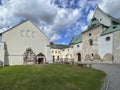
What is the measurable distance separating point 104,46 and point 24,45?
1966 cm

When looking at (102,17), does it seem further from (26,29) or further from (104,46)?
(26,29)

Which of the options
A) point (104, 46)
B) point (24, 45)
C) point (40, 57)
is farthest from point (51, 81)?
point (104, 46)

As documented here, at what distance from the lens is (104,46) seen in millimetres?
34438

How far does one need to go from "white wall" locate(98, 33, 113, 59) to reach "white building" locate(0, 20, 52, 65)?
1347 centimetres

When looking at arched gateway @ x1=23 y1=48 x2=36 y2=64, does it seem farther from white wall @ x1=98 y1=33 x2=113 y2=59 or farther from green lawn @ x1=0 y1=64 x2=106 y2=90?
green lawn @ x1=0 y1=64 x2=106 y2=90

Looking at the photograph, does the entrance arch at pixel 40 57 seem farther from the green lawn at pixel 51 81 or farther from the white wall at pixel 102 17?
the green lawn at pixel 51 81

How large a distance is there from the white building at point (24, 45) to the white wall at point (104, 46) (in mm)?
13471

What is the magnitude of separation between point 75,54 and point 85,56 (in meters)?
7.11

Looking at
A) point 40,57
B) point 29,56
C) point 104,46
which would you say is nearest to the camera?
point 29,56

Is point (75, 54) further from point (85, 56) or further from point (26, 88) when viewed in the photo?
point (26, 88)

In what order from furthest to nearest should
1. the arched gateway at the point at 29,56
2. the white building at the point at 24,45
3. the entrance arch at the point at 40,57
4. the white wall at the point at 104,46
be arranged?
the entrance arch at the point at 40,57 < the white wall at the point at 104,46 < the arched gateway at the point at 29,56 < the white building at the point at 24,45

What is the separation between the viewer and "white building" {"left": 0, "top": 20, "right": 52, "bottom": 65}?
1192 inches

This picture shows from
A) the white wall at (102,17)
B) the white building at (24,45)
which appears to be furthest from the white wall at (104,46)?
the white building at (24,45)

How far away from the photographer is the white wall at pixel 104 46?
32.3 metres
